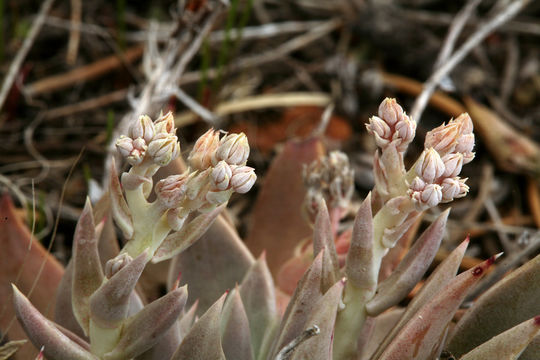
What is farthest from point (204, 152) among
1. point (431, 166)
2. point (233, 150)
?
point (431, 166)

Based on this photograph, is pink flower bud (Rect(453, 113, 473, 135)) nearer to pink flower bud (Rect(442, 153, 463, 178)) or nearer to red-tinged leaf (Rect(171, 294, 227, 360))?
pink flower bud (Rect(442, 153, 463, 178))

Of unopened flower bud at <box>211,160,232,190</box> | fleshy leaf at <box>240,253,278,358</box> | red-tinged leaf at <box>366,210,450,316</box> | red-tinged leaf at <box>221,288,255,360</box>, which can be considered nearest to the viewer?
unopened flower bud at <box>211,160,232,190</box>

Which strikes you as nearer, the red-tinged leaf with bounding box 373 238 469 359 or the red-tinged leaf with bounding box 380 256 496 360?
the red-tinged leaf with bounding box 380 256 496 360

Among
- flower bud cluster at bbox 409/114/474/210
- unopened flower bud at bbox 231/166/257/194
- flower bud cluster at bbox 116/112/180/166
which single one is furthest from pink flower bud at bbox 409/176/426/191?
flower bud cluster at bbox 116/112/180/166

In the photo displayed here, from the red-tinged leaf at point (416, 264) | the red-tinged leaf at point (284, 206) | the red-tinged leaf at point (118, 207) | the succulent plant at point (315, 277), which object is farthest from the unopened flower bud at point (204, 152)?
the red-tinged leaf at point (284, 206)

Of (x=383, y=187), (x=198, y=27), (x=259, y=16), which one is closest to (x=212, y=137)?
(x=383, y=187)

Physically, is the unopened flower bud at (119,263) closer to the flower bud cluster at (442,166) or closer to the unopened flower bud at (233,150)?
the unopened flower bud at (233,150)

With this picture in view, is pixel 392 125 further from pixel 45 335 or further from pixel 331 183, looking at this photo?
pixel 45 335
